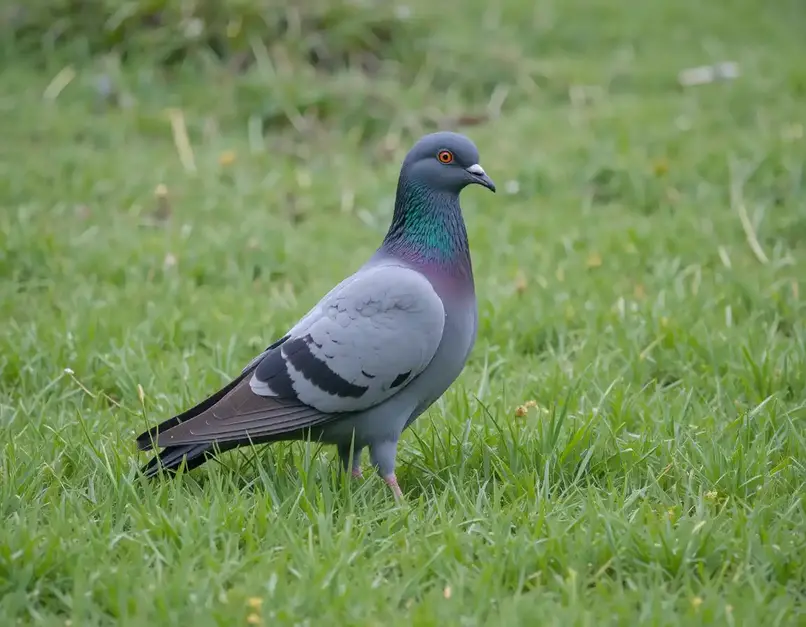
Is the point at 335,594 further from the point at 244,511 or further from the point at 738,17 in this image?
the point at 738,17

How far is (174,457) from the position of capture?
326 cm

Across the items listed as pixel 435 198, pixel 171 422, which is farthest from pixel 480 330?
pixel 171 422

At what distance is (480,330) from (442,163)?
132 centimetres

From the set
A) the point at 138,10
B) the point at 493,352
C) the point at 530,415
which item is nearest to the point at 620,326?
the point at 493,352

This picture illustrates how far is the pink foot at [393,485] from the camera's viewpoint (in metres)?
3.20

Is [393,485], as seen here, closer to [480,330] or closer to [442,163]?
[442,163]

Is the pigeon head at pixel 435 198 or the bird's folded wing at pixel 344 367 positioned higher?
the pigeon head at pixel 435 198

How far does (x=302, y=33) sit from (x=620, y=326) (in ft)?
14.1

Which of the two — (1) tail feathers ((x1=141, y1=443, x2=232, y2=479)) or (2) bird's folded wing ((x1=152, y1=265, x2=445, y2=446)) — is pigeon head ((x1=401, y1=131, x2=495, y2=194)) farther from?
(1) tail feathers ((x1=141, y1=443, x2=232, y2=479))

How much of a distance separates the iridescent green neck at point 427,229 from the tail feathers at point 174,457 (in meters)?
0.87

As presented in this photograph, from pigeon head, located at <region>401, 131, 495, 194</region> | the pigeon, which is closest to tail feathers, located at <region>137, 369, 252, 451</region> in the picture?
the pigeon

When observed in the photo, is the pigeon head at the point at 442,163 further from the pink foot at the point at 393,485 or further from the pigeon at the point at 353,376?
the pink foot at the point at 393,485

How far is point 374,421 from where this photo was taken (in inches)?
129

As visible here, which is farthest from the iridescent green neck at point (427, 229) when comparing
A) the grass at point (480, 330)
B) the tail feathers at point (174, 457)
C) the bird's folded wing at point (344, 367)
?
the tail feathers at point (174, 457)
